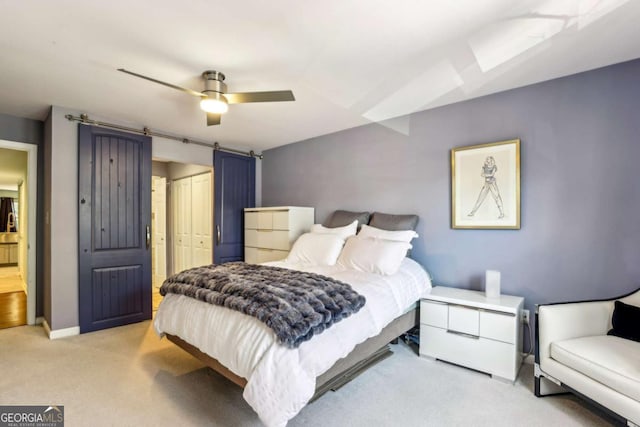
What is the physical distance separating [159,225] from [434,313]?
17.3ft

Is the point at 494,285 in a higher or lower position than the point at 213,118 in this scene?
lower

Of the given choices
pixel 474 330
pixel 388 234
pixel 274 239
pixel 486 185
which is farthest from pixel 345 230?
pixel 474 330

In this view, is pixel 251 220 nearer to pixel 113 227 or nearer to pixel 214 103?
pixel 113 227

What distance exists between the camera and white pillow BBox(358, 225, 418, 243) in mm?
3123

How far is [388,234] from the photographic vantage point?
323cm

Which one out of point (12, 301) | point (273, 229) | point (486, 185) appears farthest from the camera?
point (12, 301)

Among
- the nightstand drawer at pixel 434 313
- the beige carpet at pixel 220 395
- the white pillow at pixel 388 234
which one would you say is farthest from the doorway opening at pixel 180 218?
the nightstand drawer at pixel 434 313

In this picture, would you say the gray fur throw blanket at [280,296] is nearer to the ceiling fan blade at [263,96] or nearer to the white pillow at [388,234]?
the white pillow at [388,234]

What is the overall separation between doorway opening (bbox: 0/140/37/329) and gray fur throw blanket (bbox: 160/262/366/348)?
8.14 feet

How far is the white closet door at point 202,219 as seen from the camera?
16.0 ft

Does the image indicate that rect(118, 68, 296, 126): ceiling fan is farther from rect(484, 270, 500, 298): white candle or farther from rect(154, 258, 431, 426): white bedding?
rect(484, 270, 500, 298): white candle

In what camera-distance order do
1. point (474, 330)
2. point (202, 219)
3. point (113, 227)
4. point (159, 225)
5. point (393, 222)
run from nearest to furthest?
point (474, 330) < point (393, 222) < point (113, 227) < point (202, 219) < point (159, 225)

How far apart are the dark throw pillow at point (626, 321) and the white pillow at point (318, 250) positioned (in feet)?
7.38

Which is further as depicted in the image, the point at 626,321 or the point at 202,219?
the point at 202,219
